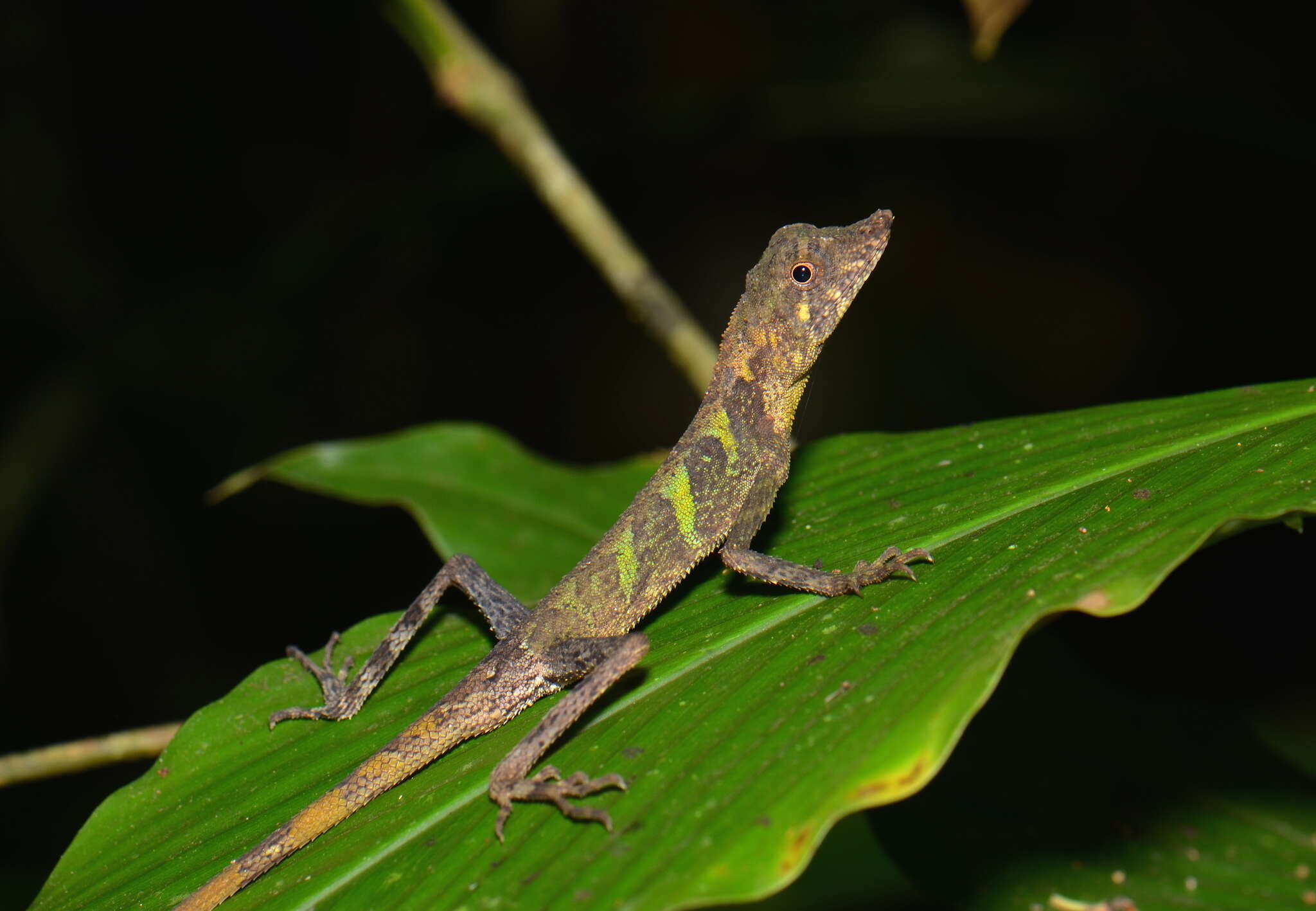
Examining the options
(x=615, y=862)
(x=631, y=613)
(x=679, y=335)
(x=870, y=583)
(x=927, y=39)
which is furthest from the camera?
(x=927, y=39)

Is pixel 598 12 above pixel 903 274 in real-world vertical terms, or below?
above

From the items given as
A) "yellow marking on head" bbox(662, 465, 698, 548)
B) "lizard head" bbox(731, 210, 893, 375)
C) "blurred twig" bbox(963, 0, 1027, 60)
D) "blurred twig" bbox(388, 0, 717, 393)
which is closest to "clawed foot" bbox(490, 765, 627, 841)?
"yellow marking on head" bbox(662, 465, 698, 548)

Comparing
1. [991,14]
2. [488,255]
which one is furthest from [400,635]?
[488,255]

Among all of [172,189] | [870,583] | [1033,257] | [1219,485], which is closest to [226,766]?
[870,583]

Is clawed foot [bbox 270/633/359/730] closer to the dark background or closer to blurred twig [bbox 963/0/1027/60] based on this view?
blurred twig [bbox 963/0/1027/60]

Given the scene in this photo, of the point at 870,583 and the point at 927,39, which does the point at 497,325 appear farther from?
the point at 870,583

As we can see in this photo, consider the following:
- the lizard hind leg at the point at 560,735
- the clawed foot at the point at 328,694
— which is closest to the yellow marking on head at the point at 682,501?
the lizard hind leg at the point at 560,735

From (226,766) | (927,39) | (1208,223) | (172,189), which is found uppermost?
(172,189)
